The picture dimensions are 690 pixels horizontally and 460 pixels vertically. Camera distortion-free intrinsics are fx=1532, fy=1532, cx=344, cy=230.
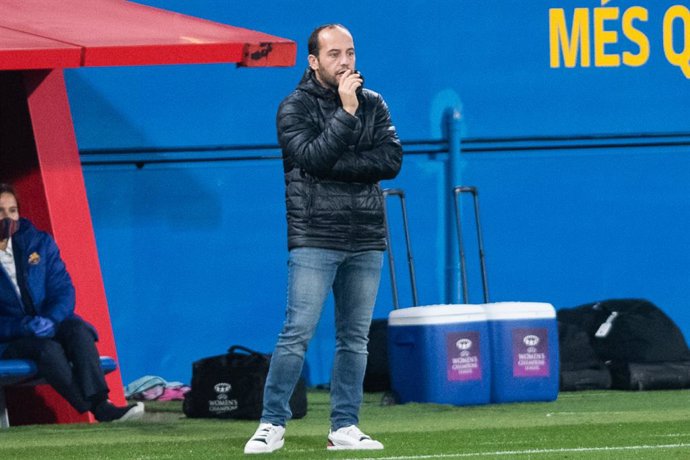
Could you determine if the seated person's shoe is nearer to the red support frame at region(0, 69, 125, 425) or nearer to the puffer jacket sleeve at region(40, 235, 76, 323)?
the puffer jacket sleeve at region(40, 235, 76, 323)

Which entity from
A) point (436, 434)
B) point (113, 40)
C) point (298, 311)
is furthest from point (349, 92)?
point (113, 40)

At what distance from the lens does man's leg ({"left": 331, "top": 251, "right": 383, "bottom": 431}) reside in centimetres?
591

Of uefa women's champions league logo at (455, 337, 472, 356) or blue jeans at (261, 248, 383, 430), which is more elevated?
blue jeans at (261, 248, 383, 430)

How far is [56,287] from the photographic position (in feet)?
28.1

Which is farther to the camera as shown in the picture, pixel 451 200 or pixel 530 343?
pixel 451 200

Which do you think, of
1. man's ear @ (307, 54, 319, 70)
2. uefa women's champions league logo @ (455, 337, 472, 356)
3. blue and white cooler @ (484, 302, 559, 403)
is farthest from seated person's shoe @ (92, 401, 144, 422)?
man's ear @ (307, 54, 319, 70)

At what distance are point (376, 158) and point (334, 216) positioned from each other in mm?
282

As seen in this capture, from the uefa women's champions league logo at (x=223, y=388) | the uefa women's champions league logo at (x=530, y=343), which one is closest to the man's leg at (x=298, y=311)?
the uefa women's champions league logo at (x=223, y=388)

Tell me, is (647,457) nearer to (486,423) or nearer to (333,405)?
(333,405)

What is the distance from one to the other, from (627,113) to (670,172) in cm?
56

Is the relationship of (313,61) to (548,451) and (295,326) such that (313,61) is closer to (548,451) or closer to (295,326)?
(295,326)

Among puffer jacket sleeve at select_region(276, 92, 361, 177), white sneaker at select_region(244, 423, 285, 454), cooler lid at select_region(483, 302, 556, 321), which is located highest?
puffer jacket sleeve at select_region(276, 92, 361, 177)

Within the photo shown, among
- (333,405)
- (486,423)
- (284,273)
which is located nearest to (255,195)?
(284,273)

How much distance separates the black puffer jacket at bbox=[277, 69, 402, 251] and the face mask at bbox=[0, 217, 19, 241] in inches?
119
